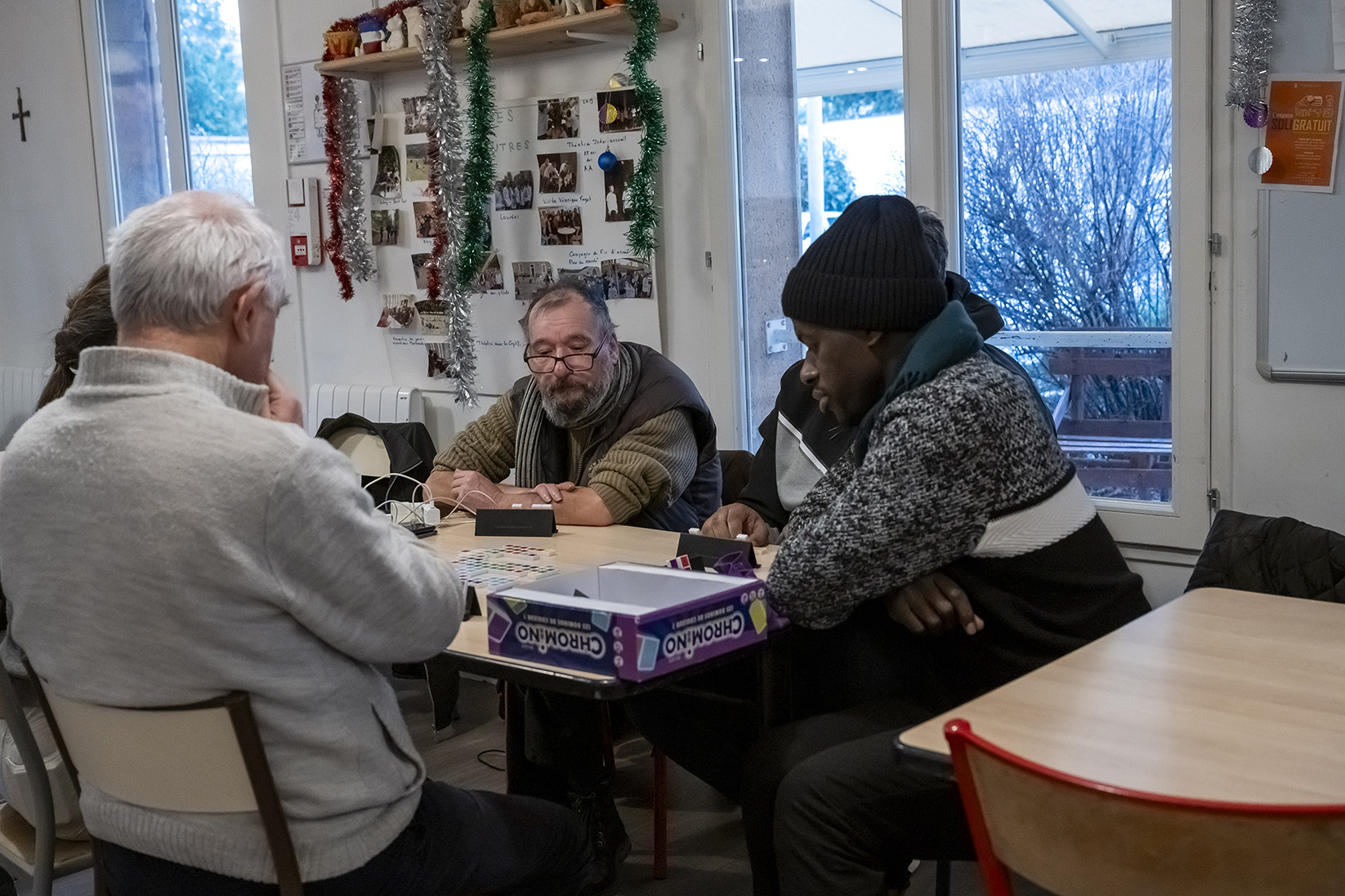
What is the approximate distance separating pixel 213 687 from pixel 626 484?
152 centimetres

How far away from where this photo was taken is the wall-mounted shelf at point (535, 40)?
151 inches

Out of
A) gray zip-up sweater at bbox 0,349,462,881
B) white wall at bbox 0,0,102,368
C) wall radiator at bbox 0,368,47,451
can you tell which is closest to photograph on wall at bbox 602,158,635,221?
gray zip-up sweater at bbox 0,349,462,881

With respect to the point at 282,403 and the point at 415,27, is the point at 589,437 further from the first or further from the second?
the point at 415,27

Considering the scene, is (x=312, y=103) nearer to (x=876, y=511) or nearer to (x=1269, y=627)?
(x=876, y=511)

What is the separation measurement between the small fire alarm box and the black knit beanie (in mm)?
3422

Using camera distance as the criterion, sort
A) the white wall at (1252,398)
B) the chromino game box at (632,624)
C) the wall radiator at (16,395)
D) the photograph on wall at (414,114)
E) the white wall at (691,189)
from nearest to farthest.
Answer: the chromino game box at (632,624) → the white wall at (1252,398) → the white wall at (691,189) → the photograph on wall at (414,114) → the wall radiator at (16,395)

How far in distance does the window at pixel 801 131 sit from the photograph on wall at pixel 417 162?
1324 mm

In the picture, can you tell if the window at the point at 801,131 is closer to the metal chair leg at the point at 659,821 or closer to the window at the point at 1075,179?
the window at the point at 1075,179

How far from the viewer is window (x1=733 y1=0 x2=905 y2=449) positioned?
3621 millimetres

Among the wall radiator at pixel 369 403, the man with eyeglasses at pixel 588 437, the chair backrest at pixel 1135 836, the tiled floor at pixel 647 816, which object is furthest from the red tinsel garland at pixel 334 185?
the chair backrest at pixel 1135 836

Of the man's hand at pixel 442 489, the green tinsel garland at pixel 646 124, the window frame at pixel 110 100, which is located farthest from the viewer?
the window frame at pixel 110 100

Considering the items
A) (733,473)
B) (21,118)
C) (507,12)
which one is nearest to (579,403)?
(733,473)

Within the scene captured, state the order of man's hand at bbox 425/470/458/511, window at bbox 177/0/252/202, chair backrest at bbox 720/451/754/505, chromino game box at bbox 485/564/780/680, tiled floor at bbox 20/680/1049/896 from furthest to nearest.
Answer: window at bbox 177/0/252/202
chair backrest at bbox 720/451/754/505
man's hand at bbox 425/470/458/511
tiled floor at bbox 20/680/1049/896
chromino game box at bbox 485/564/780/680

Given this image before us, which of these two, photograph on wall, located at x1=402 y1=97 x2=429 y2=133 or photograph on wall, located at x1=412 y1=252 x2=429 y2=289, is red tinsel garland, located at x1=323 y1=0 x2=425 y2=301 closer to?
photograph on wall, located at x1=412 y1=252 x2=429 y2=289
